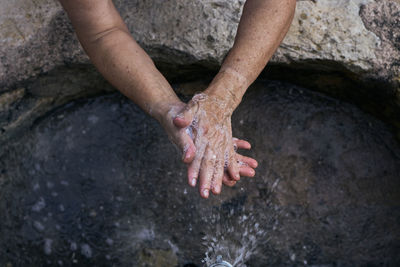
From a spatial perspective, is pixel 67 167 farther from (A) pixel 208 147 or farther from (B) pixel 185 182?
(A) pixel 208 147

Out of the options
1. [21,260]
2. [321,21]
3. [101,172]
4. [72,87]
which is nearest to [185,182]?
[101,172]

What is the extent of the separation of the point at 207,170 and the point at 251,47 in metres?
0.49

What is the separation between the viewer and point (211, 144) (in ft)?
4.42

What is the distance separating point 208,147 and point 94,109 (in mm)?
963

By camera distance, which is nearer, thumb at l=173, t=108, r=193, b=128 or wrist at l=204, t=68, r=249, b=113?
thumb at l=173, t=108, r=193, b=128

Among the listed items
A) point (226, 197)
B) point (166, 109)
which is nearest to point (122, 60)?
point (166, 109)

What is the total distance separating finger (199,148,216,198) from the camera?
129cm

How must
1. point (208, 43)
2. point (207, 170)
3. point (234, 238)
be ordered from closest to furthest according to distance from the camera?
1. point (207, 170)
2. point (208, 43)
3. point (234, 238)

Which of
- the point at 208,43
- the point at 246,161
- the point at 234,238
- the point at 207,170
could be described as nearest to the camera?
the point at 207,170

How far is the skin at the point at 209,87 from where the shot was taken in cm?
135

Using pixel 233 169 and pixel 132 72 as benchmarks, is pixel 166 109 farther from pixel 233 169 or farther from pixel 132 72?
pixel 233 169

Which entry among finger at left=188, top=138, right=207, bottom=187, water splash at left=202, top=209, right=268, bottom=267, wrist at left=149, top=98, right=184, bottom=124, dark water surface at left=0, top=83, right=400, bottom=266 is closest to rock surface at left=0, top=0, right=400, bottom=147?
dark water surface at left=0, top=83, right=400, bottom=266

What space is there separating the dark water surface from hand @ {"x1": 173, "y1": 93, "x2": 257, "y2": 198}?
602mm

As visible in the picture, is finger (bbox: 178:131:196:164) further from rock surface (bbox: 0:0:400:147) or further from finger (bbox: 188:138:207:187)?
rock surface (bbox: 0:0:400:147)
